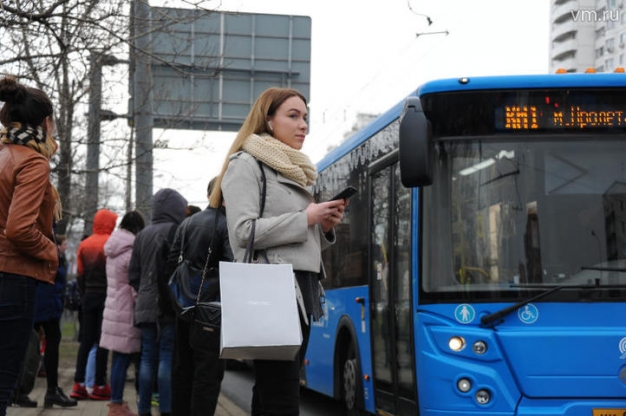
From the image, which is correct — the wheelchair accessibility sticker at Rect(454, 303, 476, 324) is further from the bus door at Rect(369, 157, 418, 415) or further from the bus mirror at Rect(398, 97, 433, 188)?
the bus mirror at Rect(398, 97, 433, 188)

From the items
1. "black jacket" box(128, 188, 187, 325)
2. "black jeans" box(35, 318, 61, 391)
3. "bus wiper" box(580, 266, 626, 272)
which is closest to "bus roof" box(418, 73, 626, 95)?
"bus wiper" box(580, 266, 626, 272)

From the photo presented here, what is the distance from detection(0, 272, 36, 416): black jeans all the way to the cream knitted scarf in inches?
51.5

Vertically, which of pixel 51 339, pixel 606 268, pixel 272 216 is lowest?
pixel 51 339

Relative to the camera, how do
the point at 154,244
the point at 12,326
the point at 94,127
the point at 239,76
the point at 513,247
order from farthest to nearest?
the point at 239,76
the point at 94,127
the point at 154,244
the point at 513,247
the point at 12,326

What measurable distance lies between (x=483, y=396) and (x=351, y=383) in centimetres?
304

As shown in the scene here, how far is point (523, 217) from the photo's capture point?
Result: 7.17 m

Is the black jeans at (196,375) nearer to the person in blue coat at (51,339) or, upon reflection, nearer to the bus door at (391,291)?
the bus door at (391,291)

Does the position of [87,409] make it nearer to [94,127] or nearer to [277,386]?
[277,386]

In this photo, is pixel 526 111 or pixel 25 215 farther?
pixel 526 111

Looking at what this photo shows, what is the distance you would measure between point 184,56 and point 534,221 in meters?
8.35

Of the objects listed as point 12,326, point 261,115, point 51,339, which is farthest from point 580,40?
point 12,326

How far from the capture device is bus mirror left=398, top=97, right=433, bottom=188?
6.73 m

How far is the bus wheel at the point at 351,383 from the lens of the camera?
9.51 metres

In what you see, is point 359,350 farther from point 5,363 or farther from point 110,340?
point 5,363
